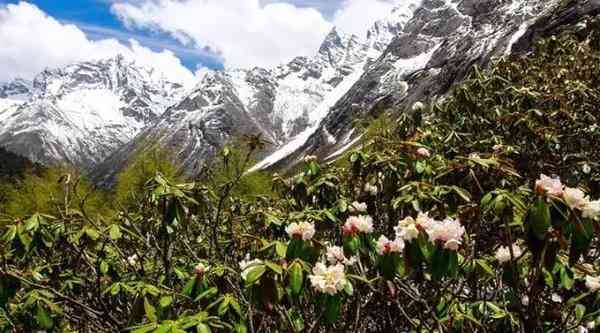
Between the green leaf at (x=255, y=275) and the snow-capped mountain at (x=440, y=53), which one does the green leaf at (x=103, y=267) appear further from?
the snow-capped mountain at (x=440, y=53)

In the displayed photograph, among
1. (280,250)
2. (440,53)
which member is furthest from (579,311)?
(440,53)

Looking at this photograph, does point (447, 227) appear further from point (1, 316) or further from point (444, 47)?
point (444, 47)

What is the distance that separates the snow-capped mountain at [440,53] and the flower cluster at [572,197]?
1607 cm

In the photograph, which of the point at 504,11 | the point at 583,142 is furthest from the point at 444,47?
the point at 583,142

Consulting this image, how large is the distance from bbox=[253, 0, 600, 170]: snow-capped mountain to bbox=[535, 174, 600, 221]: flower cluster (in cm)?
1607

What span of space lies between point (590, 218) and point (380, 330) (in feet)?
8.36

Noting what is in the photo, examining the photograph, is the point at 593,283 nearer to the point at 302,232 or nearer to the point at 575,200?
the point at 575,200

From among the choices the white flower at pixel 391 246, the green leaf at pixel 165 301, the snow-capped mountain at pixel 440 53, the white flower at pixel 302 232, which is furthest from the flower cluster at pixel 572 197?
the snow-capped mountain at pixel 440 53

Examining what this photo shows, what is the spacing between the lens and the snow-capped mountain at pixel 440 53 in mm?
79688

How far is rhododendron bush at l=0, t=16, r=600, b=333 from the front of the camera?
103 inches

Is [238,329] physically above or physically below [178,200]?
below

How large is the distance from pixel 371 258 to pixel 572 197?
4.53 feet

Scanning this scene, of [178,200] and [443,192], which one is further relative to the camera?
[178,200]

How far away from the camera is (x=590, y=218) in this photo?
2371 millimetres
